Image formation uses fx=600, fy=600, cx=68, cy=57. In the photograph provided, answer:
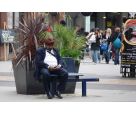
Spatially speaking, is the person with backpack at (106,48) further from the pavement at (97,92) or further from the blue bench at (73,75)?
the blue bench at (73,75)

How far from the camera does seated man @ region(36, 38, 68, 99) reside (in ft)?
44.6

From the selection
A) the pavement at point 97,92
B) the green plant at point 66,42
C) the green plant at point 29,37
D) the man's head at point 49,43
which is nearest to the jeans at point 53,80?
the pavement at point 97,92

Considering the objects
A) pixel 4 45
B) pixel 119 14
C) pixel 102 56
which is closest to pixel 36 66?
pixel 4 45

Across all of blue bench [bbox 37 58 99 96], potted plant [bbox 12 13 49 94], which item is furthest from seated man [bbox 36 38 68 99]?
potted plant [bbox 12 13 49 94]

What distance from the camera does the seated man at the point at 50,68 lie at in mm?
13602

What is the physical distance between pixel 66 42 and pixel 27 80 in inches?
55.6

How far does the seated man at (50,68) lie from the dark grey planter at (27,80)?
2.15ft

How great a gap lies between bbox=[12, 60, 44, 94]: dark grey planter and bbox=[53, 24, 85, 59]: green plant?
38.4 inches

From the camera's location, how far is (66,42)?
14844 millimetres

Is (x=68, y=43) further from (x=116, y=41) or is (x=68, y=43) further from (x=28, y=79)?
(x=116, y=41)

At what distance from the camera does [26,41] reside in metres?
14.5

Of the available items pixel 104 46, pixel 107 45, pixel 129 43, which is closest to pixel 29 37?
pixel 129 43
